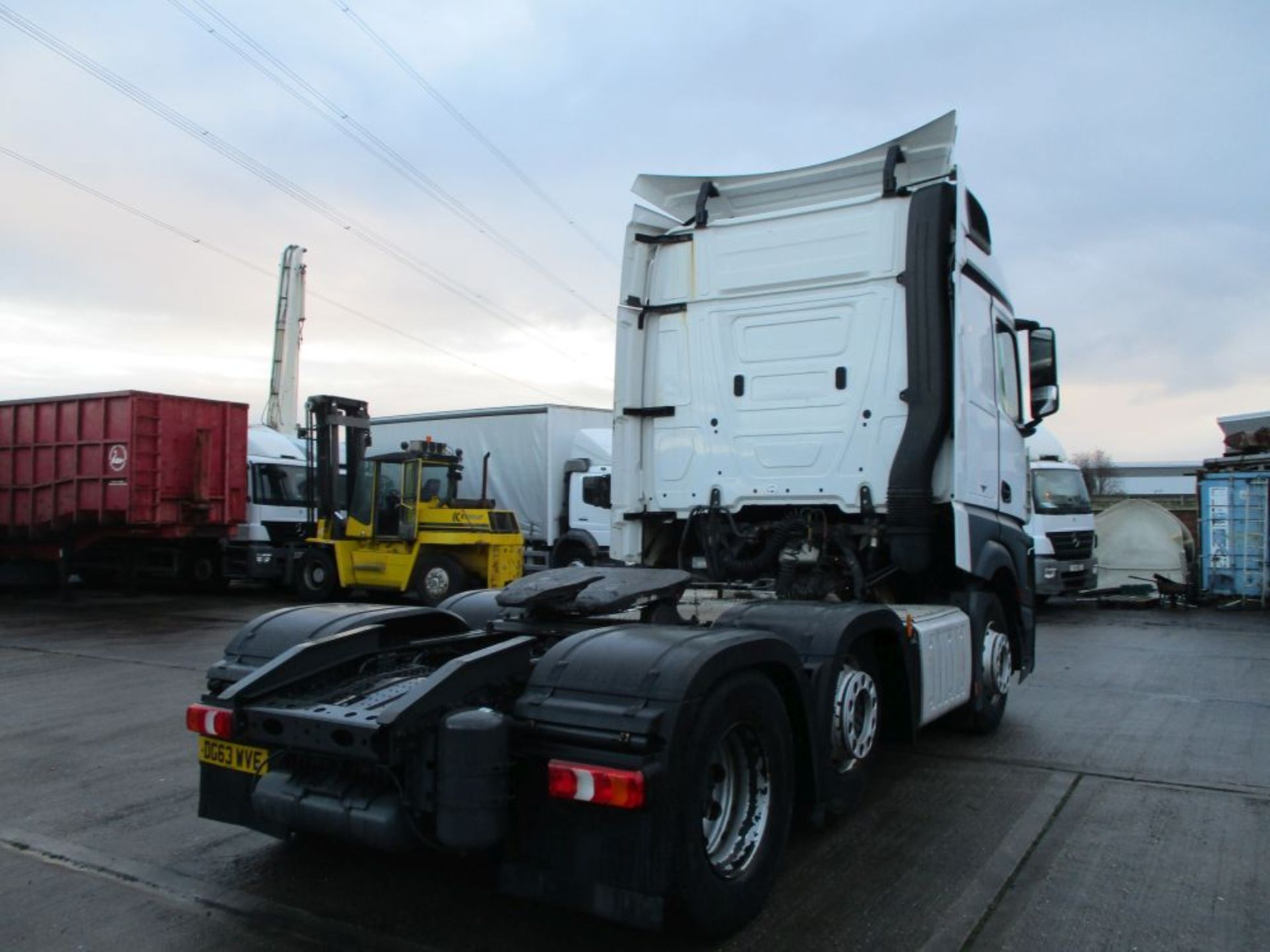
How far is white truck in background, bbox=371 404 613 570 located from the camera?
19.4 m

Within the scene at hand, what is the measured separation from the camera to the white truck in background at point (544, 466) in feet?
63.7

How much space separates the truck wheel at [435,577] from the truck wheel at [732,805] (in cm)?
1249

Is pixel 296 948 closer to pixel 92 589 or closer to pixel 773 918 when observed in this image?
pixel 773 918

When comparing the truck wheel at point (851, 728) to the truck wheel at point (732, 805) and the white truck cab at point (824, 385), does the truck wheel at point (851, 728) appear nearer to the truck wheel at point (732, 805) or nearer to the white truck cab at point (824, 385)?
the truck wheel at point (732, 805)

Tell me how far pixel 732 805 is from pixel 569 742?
80 centimetres

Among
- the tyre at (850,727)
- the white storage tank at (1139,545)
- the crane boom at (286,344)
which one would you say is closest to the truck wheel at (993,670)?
the tyre at (850,727)

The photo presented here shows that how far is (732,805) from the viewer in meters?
3.60

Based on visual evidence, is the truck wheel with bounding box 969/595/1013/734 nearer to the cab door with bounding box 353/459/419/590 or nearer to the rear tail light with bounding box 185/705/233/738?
the rear tail light with bounding box 185/705/233/738

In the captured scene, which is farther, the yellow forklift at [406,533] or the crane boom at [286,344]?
the crane boom at [286,344]

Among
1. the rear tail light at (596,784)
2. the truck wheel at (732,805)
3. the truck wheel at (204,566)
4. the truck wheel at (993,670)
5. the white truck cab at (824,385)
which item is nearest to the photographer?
the rear tail light at (596,784)

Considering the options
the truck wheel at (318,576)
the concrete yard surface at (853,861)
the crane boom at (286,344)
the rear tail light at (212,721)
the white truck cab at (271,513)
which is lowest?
the concrete yard surface at (853,861)

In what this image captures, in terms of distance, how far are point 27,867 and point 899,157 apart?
236 inches

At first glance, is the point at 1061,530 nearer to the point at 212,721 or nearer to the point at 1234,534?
the point at 1234,534

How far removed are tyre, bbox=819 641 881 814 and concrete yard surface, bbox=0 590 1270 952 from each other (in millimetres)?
309
